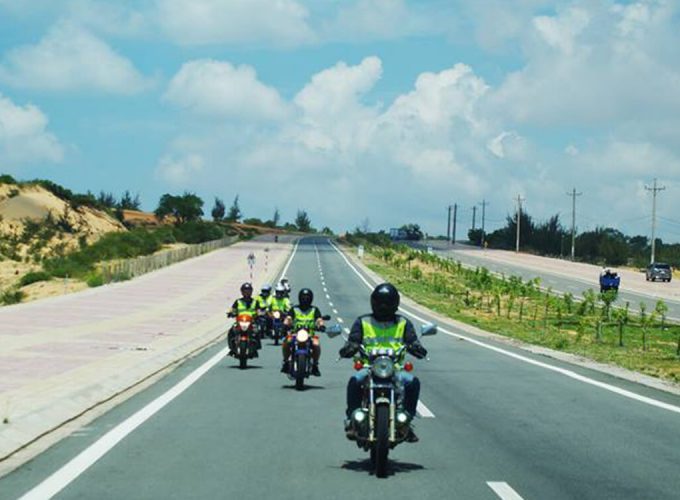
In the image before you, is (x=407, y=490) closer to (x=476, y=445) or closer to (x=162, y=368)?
(x=476, y=445)

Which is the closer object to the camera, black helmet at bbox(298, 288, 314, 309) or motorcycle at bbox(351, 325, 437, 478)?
motorcycle at bbox(351, 325, 437, 478)

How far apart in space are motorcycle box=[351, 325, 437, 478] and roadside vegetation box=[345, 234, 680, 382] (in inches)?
452

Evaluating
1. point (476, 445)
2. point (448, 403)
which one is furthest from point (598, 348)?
point (476, 445)

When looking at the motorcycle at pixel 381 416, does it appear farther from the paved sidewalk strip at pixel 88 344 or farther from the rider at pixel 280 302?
the rider at pixel 280 302

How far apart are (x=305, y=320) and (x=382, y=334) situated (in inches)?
279

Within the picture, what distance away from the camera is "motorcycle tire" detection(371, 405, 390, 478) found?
28.8 ft

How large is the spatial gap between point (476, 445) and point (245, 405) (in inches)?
167

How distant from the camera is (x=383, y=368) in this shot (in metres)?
8.99

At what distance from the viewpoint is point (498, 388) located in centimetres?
1672

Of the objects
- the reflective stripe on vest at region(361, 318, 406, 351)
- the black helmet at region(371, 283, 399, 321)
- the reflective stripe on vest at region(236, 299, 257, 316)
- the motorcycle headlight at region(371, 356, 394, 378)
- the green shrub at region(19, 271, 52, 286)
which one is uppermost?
the black helmet at region(371, 283, 399, 321)

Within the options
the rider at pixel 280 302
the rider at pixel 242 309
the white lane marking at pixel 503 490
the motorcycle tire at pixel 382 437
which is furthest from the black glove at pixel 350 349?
the rider at pixel 280 302

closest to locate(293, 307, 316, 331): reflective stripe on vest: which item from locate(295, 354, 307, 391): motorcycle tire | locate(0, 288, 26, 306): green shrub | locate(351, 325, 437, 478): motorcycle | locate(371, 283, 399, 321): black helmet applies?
locate(295, 354, 307, 391): motorcycle tire

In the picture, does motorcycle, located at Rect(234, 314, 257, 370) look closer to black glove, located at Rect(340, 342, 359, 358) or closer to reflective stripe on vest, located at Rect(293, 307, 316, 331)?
reflective stripe on vest, located at Rect(293, 307, 316, 331)

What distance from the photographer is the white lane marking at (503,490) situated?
7.96 metres
